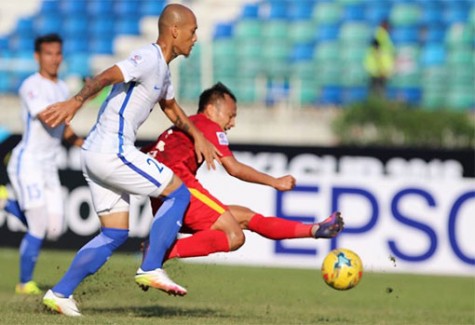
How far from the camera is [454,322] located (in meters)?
8.39

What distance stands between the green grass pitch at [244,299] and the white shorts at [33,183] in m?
0.81

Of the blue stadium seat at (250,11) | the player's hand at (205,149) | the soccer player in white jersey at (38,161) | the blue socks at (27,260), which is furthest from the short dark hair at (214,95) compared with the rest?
the blue stadium seat at (250,11)

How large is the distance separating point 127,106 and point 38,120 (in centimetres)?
292

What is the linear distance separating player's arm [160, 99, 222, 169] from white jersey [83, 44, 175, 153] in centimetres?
33

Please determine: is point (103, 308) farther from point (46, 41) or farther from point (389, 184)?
point (389, 184)

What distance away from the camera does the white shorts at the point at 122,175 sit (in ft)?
24.0

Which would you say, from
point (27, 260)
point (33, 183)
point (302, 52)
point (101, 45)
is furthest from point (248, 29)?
point (27, 260)

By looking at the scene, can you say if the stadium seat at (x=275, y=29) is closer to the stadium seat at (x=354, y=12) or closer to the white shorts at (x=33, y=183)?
the stadium seat at (x=354, y=12)

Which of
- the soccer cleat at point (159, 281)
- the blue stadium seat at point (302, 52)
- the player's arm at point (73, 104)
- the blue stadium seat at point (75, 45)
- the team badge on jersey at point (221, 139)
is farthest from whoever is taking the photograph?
the blue stadium seat at point (75, 45)

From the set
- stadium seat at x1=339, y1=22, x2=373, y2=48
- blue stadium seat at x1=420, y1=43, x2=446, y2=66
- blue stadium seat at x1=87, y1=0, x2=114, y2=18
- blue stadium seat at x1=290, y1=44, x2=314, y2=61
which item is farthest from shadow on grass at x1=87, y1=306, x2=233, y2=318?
blue stadium seat at x1=87, y1=0, x2=114, y2=18

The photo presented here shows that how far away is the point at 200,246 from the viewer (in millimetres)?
7777

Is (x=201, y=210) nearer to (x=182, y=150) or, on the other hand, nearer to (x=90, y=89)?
(x=182, y=150)

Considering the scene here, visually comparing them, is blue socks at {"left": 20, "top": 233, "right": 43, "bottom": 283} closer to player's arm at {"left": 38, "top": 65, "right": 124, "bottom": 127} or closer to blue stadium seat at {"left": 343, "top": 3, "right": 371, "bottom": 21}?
player's arm at {"left": 38, "top": 65, "right": 124, "bottom": 127}

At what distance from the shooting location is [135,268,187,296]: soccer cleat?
7.10m
